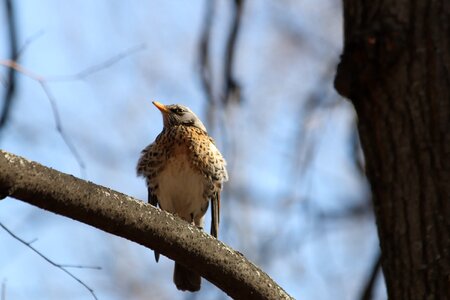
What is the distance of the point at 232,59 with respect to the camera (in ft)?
19.3

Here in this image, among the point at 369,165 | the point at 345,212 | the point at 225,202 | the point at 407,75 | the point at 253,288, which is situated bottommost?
the point at 253,288

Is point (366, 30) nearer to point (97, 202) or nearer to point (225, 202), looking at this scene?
point (97, 202)

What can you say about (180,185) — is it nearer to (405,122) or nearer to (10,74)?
(10,74)

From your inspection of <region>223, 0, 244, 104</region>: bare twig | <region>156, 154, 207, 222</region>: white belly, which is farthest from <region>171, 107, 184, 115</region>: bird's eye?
<region>223, 0, 244, 104</region>: bare twig

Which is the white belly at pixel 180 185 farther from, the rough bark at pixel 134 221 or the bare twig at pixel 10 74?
the rough bark at pixel 134 221

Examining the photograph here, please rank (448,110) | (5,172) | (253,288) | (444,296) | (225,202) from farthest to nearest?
1. (225,202)
2. (448,110)
3. (444,296)
4. (253,288)
5. (5,172)

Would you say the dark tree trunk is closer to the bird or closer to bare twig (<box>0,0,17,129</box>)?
bare twig (<box>0,0,17,129</box>)

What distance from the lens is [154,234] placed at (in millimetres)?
3377

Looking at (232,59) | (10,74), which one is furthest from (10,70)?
(232,59)

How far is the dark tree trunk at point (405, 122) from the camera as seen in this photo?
159 inches

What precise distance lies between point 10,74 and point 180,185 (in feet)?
5.99

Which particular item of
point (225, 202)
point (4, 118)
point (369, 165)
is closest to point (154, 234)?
point (369, 165)

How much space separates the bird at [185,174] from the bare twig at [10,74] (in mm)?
1694

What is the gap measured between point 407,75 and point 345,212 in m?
5.73
